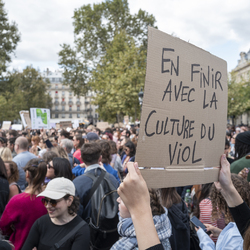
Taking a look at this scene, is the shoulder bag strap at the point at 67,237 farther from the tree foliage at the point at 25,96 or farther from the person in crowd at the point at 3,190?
the tree foliage at the point at 25,96

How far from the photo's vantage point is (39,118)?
9.97m

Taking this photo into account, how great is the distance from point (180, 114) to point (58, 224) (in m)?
1.67

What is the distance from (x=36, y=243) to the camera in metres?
2.51

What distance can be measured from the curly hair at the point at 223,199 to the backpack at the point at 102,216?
1.12m

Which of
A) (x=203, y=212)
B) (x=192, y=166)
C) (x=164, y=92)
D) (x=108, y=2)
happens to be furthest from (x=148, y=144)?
(x=108, y=2)

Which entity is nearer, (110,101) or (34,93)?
(110,101)

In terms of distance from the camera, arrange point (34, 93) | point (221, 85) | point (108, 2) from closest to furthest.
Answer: point (221, 85) → point (108, 2) → point (34, 93)

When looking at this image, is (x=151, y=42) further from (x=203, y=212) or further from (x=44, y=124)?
(x=44, y=124)

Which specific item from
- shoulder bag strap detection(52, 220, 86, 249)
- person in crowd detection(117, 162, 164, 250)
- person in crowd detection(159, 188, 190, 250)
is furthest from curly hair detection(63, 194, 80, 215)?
person in crowd detection(117, 162, 164, 250)

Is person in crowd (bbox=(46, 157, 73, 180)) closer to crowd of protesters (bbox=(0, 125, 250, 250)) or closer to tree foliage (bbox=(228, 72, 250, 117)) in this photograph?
crowd of protesters (bbox=(0, 125, 250, 250))

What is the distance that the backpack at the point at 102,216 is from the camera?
309 cm

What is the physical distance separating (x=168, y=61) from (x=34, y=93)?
175 ft

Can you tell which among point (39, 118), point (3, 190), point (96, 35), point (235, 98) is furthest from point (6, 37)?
point (235, 98)

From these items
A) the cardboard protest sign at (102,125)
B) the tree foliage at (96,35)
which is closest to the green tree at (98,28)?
the tree foliage at (96,35)
